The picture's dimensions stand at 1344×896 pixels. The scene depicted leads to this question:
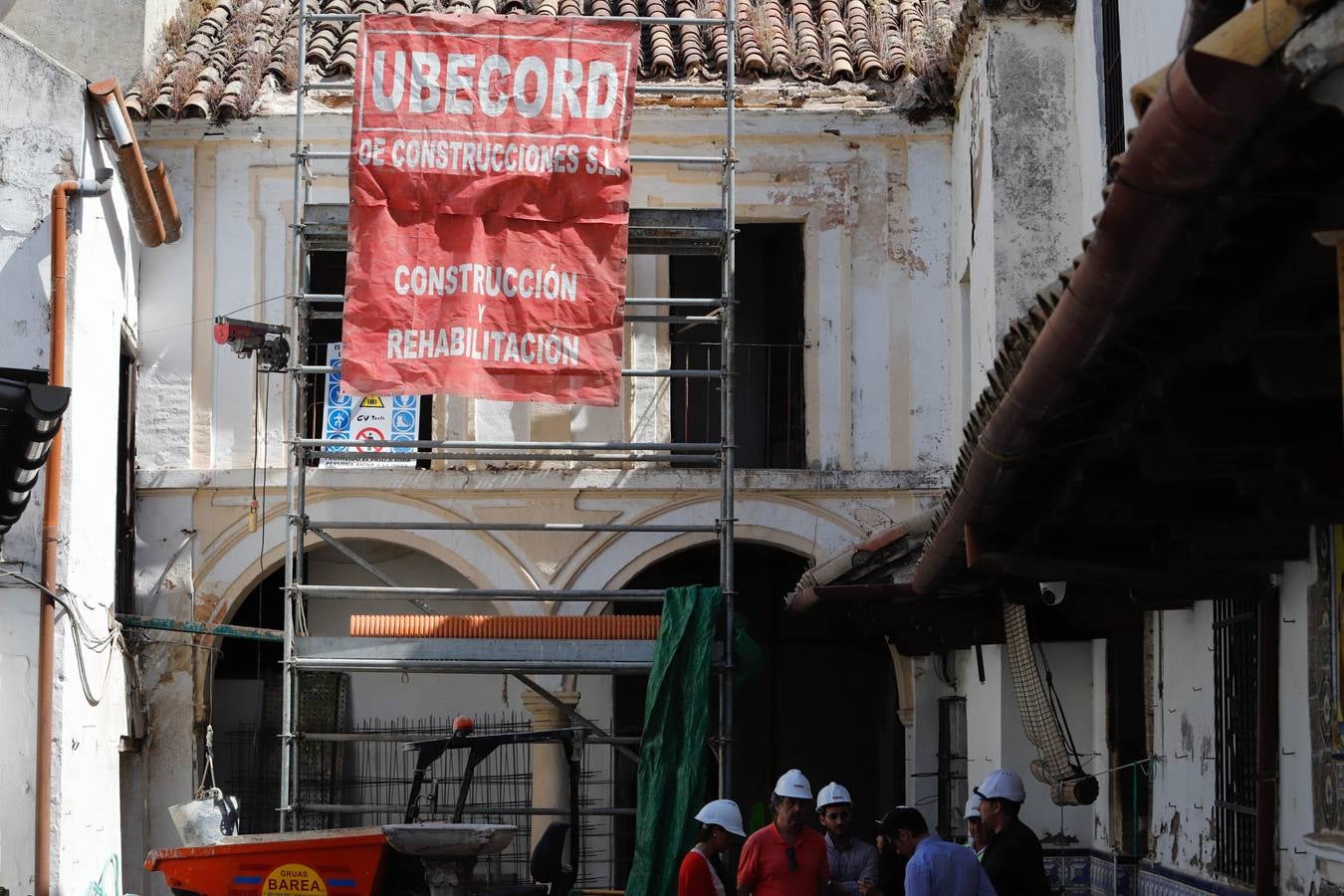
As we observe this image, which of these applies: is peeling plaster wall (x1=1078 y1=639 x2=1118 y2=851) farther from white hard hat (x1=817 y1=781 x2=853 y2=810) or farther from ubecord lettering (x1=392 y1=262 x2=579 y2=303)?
ubecord lettering (x1=392 y1=262 x2=579 y2=303)

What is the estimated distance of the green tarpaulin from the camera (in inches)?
465

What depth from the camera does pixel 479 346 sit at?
40.6ft

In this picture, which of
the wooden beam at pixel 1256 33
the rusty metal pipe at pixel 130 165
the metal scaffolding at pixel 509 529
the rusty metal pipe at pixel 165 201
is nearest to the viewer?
the wooden beam at pixel 1256 33

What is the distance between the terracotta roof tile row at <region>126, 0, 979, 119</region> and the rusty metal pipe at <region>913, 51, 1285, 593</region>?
10845 millimetres

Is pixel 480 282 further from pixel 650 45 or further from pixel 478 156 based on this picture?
pixel 650 45

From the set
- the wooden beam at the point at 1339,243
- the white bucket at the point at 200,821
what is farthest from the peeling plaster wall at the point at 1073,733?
the wooden beam at the point at 1339,243

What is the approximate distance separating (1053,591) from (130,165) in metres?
8.24

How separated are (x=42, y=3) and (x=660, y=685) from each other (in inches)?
365

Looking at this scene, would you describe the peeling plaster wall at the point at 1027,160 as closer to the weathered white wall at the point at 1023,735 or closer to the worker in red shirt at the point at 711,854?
the weathered white wall at the point at 1023,735

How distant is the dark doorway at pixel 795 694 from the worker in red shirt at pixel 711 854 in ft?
33.4

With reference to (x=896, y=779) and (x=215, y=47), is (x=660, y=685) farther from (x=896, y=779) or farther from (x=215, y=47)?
(x=215, y=47)

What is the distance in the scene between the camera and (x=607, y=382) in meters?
12.5

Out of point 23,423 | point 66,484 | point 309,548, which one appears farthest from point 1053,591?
point 309,548

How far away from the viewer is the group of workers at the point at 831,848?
8.45 meters
